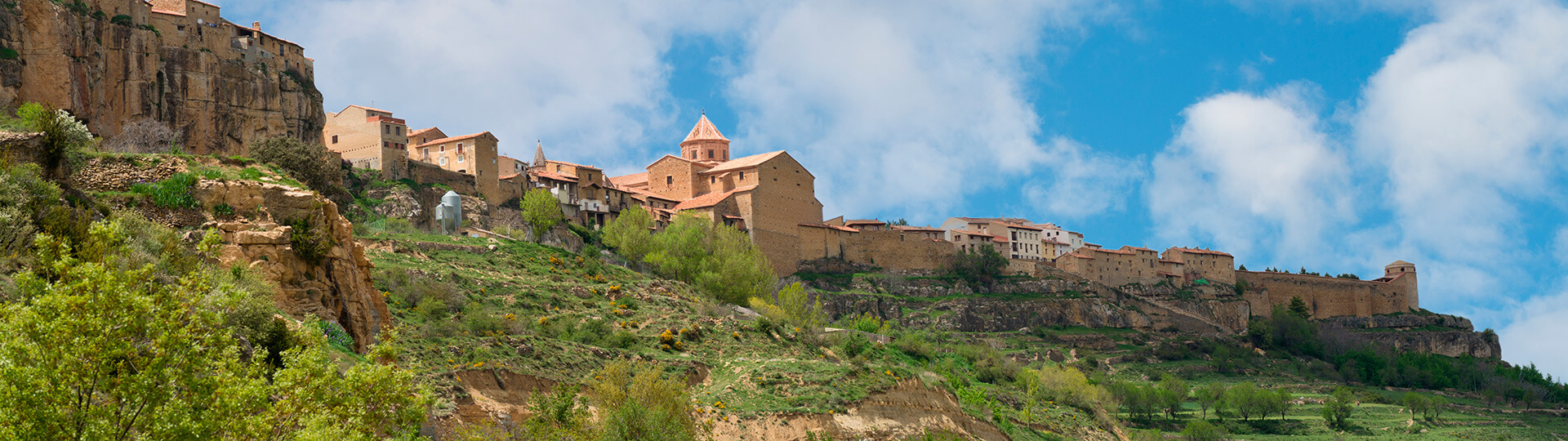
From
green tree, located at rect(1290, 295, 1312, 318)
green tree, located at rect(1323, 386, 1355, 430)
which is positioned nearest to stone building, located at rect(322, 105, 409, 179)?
green tree, located at rect(1323, 386, 1355, 430)

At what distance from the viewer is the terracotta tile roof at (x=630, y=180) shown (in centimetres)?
8319

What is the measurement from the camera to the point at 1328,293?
101 m

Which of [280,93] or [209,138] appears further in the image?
[280,93]

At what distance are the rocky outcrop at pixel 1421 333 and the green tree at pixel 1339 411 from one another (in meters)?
23.7

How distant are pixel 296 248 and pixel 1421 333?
9855 centimetres

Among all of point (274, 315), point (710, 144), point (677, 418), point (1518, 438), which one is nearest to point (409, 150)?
point (710, 144)

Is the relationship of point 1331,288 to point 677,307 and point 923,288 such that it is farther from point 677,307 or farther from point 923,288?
point 677,307

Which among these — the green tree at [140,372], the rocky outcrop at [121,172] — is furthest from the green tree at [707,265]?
the green tree at [140,372]

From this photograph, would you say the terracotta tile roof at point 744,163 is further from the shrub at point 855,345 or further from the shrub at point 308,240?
the shrub at point 308,240

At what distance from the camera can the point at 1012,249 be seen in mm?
92688

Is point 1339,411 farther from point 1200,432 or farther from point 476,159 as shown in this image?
point 476,159

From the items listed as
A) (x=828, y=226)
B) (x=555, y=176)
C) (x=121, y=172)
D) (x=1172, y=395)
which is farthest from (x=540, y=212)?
(x=121, y=172)

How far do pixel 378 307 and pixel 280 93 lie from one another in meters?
40.6

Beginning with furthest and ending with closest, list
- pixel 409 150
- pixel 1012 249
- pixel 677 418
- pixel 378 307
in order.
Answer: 1. pixel 1012 249
2. pixel 409 150
3. pixel 677 418
4. pixel 378 307
